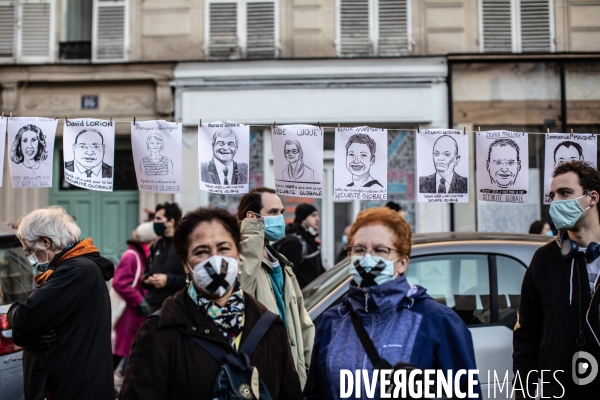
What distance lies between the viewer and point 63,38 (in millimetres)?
13703

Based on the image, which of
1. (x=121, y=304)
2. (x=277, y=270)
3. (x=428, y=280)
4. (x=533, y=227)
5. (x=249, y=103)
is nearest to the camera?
(x=277, y=270)

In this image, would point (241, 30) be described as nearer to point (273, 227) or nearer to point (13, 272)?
point (13, 272)

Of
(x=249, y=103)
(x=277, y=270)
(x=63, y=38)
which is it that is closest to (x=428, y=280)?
(x=277, y=270)

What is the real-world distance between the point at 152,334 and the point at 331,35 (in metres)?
10.9

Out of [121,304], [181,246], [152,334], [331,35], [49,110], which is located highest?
[331,35]

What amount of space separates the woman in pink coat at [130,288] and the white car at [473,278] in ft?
10.9

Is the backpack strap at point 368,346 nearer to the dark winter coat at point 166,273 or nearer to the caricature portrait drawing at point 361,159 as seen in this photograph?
the caricature portrait drawing at point 361,159

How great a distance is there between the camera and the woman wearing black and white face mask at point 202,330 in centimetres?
277

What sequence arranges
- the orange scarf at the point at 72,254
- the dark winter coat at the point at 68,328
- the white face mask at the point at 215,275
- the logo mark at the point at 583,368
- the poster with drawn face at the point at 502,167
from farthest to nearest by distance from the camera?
the poster with drawn face at the point at 502,167, the orange scarf at the point at 72,254, the dark winter coat at the point at 68,328, the logo mark at the point at 583,368, the white face mask at the point at 215,275

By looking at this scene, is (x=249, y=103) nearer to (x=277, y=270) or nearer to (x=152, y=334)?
(x=277, y=270)

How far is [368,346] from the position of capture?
2.93 metres

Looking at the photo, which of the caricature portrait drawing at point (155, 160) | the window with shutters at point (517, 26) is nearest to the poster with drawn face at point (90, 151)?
the caricature portrait drawing at point (155, 160)

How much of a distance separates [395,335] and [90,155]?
3.77 meters

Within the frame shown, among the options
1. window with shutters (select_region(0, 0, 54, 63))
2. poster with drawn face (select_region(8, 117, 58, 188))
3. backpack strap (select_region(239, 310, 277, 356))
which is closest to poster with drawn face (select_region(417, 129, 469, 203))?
poster with drawn face (select_region(8, 117, 58, 188))
